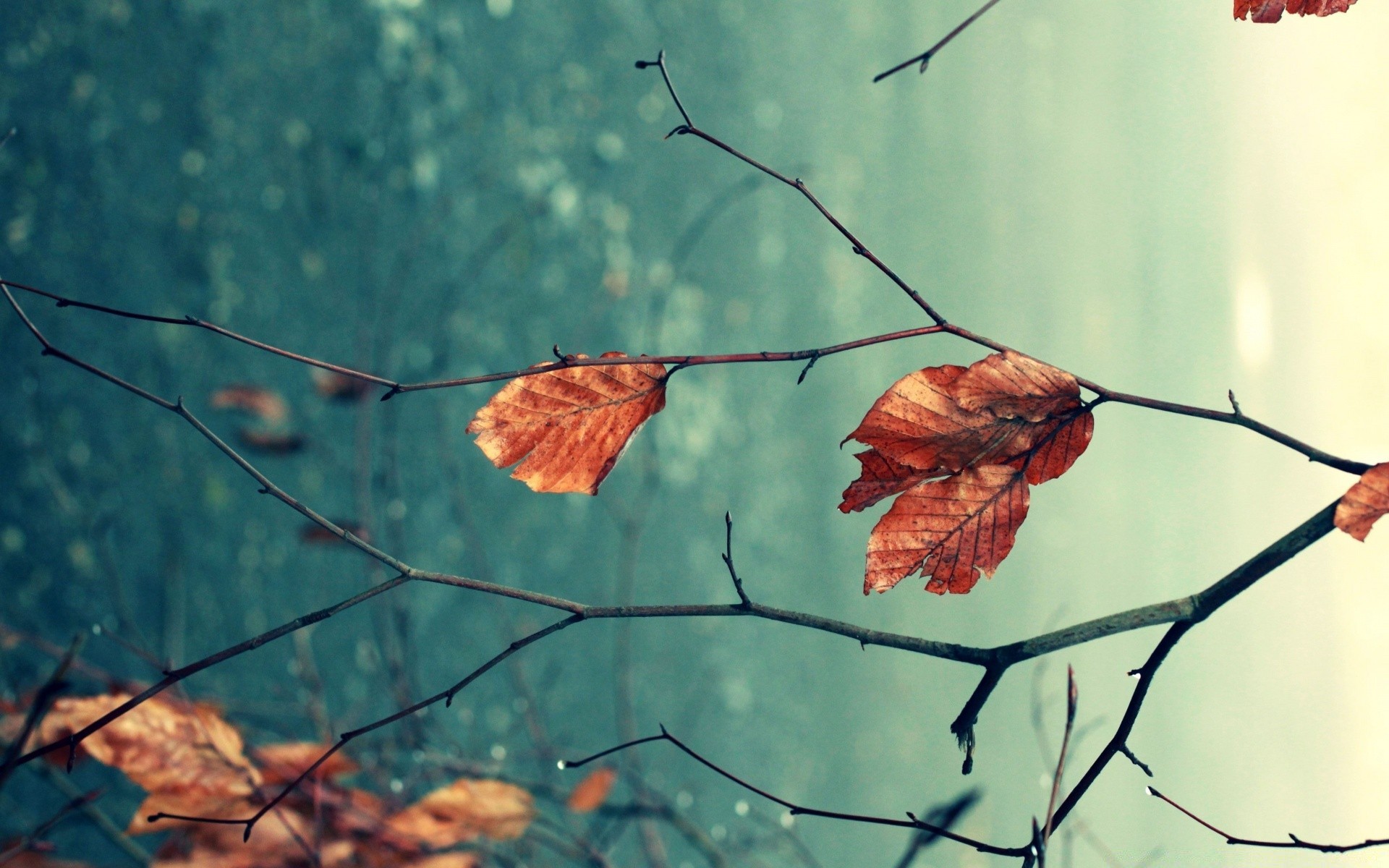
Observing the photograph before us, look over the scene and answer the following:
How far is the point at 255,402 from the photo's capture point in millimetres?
723

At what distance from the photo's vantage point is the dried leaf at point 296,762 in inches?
14.9

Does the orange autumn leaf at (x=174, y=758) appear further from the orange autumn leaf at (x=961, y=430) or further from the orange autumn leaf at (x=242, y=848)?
the orange autumn leaf at (x=961, y=430)

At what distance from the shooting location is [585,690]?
97 centimetres

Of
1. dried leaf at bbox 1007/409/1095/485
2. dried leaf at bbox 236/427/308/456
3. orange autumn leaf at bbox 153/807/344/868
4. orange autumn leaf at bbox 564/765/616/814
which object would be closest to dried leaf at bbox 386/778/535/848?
orange autumn leaf at bbox 153/807/344/868

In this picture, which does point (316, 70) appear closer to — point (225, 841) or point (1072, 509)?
point (225, 841)

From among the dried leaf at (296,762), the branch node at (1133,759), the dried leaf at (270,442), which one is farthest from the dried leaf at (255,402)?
the branch node at (1133,759)

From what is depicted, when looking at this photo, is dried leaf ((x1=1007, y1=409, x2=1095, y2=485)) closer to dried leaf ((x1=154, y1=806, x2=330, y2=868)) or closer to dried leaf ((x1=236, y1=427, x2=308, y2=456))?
dried leaf ((x1=154, y1=806, x2=330, y2=868))

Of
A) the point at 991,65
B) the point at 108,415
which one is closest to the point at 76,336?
the point at 108,415

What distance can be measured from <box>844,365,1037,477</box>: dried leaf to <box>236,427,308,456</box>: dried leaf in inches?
25.5

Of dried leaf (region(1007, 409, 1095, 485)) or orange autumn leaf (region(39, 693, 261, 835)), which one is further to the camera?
orange autumn leaf (region(39, 693, 261, 835))

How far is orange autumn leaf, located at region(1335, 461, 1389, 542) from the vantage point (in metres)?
0.13

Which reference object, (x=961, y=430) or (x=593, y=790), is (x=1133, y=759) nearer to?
(x=961, y=430)

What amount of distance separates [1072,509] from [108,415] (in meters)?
1.36

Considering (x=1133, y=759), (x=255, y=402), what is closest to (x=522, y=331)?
(x=255, y=402)
